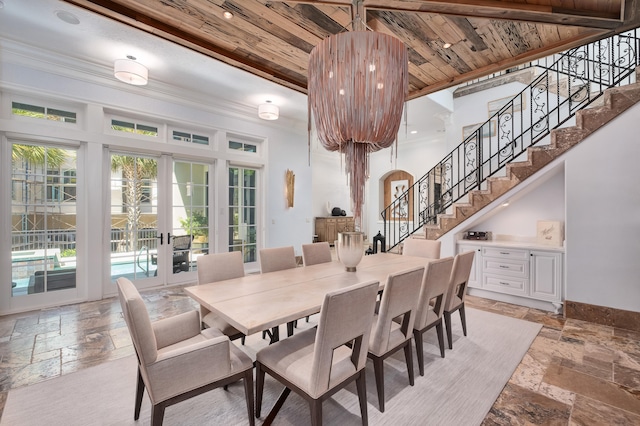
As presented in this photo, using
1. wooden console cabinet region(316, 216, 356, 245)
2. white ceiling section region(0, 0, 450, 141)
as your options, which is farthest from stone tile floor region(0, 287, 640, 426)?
wooden console cabinet region(316, 216, 356, 245)

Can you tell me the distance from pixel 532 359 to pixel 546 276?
1643 millimetres

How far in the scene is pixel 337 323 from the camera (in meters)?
1.43

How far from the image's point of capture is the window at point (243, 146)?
17.8 feet

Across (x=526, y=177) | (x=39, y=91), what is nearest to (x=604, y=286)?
(x=526, y=177)

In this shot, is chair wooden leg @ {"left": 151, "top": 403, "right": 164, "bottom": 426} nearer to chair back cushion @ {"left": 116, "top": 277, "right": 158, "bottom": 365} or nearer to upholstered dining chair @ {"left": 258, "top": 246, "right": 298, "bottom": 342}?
chair back cushion @ {"left": 116, "top": 277, "right": 158, "bottom": 365}

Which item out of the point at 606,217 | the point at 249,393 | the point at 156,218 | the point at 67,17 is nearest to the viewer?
the point at 249,393

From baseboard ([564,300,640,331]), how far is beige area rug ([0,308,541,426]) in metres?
1.48

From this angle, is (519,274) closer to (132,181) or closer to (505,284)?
(505,284)

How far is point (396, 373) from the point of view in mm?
2295

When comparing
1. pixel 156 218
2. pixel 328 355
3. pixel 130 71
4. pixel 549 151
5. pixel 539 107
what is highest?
pixel 539 107

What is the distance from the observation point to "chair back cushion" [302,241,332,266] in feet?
10.3

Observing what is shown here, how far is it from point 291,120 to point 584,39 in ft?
15.3

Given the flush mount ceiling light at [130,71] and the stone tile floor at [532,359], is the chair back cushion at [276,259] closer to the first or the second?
the stone tile floor at [532,359]

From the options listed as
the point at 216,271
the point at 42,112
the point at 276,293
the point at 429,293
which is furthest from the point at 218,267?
the point at 42,112
